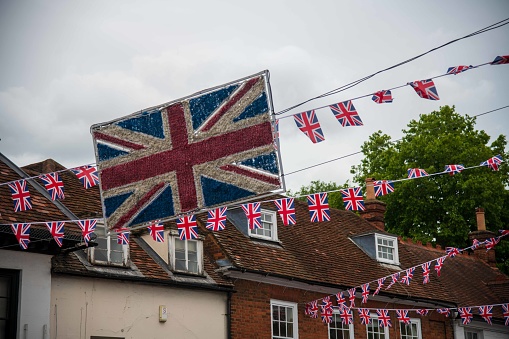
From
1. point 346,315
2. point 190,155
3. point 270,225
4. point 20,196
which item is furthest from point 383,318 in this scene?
point 190,155

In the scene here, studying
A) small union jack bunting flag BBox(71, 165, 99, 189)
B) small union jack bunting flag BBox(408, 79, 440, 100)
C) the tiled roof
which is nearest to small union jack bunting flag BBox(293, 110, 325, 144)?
small union jack bunting flag BBox(408, 79, 440, 100)

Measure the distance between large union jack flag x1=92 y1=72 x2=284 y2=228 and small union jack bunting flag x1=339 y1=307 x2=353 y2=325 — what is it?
1208 centimetres

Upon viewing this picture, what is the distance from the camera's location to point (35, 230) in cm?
1478

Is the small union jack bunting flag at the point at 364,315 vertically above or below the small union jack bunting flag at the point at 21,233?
below

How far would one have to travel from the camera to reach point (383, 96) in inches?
451

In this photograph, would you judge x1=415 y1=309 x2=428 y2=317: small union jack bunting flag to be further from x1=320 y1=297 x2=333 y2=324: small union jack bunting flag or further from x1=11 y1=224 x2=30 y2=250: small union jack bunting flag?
x1=11 y1=224 x2=30 y2=250: small union jack bunting flag

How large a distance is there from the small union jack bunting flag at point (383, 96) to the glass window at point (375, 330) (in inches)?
505

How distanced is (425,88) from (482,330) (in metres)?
18.7

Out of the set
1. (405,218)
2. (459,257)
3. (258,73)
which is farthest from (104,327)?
(405,218)

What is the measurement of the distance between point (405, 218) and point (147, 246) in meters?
23.1

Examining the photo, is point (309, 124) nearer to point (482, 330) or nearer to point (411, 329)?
point (411, 329)

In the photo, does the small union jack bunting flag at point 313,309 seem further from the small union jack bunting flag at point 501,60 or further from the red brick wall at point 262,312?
the small union jack bunting flag at point 501,60

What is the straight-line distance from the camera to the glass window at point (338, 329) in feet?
72.0

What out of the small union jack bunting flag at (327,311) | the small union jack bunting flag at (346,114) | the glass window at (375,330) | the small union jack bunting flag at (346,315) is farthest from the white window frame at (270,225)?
the small union jack bunting flag at (346,114)
